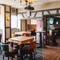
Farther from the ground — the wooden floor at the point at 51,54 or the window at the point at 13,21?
the window at the point at 13,21

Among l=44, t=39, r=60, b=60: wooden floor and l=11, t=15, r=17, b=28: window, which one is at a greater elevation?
l=11, t=15, r=17, b=28: window

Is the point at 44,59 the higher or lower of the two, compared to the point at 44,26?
lower

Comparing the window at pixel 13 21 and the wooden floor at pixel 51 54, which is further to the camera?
the window at pixel 13 21

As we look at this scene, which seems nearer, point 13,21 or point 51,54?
point 51,54

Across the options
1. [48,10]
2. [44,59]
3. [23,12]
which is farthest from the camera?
[23,12]

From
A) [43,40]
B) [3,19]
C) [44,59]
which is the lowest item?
[44,59]

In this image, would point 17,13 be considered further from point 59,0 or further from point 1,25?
point 59,0

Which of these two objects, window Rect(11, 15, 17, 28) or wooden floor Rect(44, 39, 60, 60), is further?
window Rect(11, 15, 17, 28)

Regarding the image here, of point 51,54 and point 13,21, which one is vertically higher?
point 13,21

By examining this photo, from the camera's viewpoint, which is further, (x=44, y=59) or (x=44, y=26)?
(x=44, y=26)

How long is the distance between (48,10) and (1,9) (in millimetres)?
3635

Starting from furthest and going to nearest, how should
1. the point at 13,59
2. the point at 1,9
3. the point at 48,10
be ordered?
1. the point at 1,9
2. the point at 48,10
3. the point at 13,59

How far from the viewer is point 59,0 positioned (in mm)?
6164

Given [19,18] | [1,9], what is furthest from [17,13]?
[1,9]
